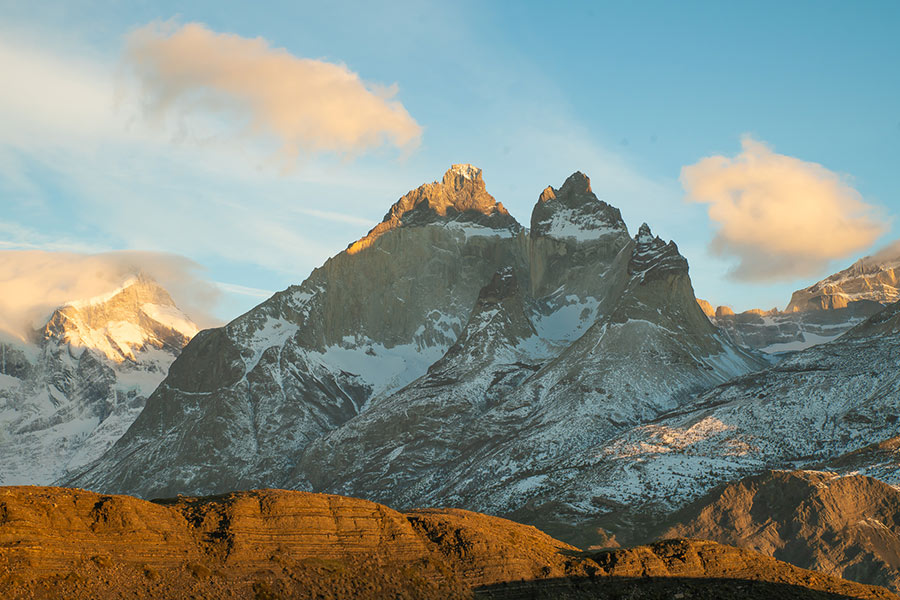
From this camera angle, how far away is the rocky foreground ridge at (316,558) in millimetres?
55906

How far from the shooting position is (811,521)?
414 ft

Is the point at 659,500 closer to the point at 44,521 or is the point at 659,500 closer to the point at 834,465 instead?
the point at 834,465

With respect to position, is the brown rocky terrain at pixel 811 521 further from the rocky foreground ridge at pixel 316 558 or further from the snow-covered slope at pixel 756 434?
the rocky foreground ridge at pixel 316 558

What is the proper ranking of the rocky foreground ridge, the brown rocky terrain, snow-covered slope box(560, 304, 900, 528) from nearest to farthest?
the rocky foreground ridge < the brown rocky terrain < snow-covered slope box(560, 304, 900, 528)

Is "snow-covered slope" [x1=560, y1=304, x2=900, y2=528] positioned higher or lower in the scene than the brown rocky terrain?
higher

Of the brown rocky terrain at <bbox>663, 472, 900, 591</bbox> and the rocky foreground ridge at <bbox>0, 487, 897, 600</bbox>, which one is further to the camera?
the brown rocky terrain at <bbox>663, 472, 900, 591</bbox>

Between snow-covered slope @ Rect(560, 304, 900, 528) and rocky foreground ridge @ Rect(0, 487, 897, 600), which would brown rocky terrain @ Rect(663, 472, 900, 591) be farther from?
rocky foreground ridge @ Rect(0, 487, 897, 600)

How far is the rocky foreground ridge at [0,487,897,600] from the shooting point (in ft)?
183

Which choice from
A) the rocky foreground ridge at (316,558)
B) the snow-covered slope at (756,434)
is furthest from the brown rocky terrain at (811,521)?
the rocky foreground ridge at (316,558)

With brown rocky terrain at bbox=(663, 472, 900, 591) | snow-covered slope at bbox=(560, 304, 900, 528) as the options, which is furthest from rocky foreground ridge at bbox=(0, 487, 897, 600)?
snow-covered slope at bbox=(560, 304, 900, 528)

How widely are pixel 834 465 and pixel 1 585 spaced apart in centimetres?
11791

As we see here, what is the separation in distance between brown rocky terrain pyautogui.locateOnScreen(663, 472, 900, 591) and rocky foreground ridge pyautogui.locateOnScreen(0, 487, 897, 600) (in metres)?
44.3

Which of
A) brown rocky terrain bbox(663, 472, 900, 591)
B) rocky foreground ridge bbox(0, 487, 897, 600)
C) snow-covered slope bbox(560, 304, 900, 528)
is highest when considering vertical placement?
snow-covered slope bbox(560, 304, 900, 528)

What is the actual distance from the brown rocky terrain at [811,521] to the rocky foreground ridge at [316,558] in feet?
145
